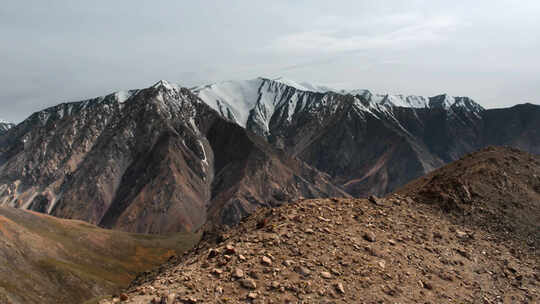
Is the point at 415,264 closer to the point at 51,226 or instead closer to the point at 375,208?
the point at 375,208

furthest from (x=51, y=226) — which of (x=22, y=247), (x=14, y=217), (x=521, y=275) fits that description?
(x=521, y=275)

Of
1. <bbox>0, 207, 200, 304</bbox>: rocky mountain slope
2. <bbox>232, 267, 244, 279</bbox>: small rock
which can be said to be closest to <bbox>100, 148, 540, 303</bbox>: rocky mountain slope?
<bbox>232, 267, 244, 279</bbox>: small rock

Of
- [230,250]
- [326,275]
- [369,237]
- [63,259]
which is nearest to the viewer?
[326,275]

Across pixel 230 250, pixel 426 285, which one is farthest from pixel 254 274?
pixel 426 285

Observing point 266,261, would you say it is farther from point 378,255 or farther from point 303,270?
point 378,255

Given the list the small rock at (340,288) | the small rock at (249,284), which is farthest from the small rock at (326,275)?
the small rock at (249,284)

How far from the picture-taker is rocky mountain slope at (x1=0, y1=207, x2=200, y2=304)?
58.3 m

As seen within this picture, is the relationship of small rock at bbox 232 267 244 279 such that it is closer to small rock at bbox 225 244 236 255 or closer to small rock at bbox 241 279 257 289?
small rock at bbox 241 279 257 289

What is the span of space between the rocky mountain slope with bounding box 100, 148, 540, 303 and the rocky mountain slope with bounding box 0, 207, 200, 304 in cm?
4720

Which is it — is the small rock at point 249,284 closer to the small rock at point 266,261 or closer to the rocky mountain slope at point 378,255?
the rocky mountain slope at point 378,255

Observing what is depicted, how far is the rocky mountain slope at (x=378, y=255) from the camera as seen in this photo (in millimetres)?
11586

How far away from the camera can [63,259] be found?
7531cm

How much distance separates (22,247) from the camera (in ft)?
224

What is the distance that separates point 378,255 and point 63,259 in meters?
77.0
